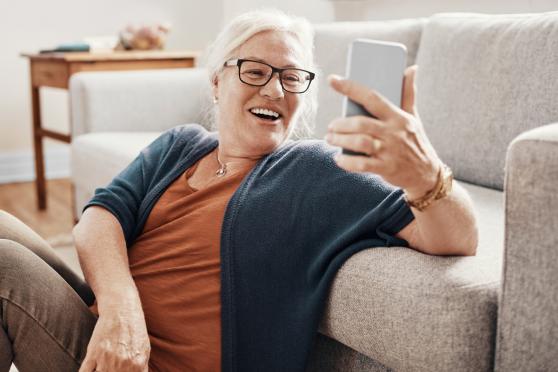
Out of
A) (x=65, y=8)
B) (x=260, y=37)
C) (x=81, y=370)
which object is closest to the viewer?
(x=81, y=370)

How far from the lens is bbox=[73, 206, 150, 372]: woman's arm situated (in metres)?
1.07

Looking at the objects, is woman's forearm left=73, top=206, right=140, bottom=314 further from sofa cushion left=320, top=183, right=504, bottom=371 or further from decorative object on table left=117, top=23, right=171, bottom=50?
decorative object on table left=117, top=23, right=171, bottom=50

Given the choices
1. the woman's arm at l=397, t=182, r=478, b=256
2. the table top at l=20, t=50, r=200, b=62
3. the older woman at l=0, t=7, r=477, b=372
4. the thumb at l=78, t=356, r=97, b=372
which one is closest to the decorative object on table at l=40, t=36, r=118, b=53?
the table top at l=20, t=50, r=200, b=62

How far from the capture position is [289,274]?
111 cm

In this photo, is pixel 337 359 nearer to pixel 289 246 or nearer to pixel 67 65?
pixel 289 246

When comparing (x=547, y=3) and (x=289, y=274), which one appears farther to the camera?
(x=547, y=3)

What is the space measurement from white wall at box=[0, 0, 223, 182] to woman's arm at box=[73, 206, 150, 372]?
9.35ft

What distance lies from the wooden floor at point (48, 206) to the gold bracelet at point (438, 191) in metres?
2.29

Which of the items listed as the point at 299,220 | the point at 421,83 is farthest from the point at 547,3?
the point at 299,220

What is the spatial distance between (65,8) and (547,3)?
272 cm

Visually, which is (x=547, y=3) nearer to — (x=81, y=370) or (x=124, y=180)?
(x=124, y=180)

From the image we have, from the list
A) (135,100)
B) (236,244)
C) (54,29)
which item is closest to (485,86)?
(236,244)

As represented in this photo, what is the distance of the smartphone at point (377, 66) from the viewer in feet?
2.73

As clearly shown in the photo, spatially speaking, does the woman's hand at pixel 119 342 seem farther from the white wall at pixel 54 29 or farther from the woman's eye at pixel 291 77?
the white wall at pixel 54 29
